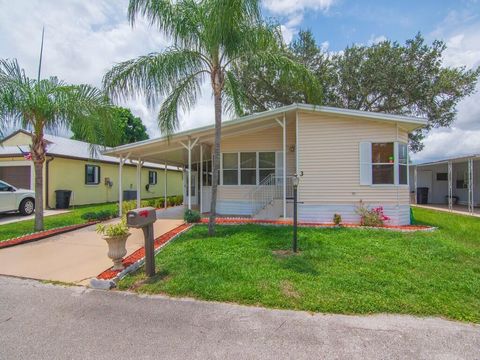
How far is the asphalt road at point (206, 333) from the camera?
2.73 meters

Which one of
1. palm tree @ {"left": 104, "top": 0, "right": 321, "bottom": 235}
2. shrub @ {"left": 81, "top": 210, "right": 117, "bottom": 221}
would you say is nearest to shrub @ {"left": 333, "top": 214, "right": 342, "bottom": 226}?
palm tree @ {"left": 104, "top": 0, "right": 321, "bottom": 235}

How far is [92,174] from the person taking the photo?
1739 cm

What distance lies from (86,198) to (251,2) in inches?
583

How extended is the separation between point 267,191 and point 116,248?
7089 millimetres

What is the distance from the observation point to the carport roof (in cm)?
912

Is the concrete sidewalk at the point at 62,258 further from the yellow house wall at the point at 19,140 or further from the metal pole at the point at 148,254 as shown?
the yellow house wall at the point at 19,140

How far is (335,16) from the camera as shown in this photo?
11.4 metres

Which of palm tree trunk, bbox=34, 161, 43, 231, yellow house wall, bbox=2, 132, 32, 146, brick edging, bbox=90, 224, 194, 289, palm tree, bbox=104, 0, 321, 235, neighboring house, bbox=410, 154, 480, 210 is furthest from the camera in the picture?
yellow house wall, bbox=2, 132, 32, 146

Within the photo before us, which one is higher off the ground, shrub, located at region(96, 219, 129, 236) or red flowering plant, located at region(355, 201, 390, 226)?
shrub, located at region(96, 219, 129, 236)

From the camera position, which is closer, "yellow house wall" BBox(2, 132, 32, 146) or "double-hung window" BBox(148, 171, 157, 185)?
"yellow house wall" BBox(2, 132, 32, 146)

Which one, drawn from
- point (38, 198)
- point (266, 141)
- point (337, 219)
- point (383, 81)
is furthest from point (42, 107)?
point (383, 81)

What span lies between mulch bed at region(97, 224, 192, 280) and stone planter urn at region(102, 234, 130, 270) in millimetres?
135

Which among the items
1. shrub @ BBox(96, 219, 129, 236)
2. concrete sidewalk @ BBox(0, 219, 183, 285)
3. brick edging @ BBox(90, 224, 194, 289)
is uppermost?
shrub @ BBox(96, 219, 129, 236)

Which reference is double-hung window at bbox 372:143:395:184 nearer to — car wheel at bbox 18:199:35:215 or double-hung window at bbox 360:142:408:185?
double-hung window at bbox 360:142:408:185
